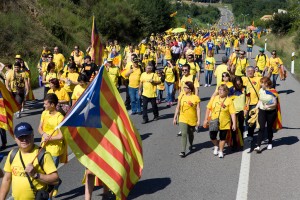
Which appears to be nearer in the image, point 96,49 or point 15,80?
point 15,80

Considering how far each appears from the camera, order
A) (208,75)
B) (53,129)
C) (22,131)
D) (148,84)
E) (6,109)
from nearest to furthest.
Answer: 1. (22,131)
2. (53,129)
3. (6,109)
4. (148,84)
5. (208,75)

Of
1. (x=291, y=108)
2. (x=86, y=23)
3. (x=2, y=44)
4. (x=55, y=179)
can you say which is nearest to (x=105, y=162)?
(x=55, y=179)

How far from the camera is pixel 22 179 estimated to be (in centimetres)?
513

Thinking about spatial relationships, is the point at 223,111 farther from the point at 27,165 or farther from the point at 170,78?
the point at 170,78

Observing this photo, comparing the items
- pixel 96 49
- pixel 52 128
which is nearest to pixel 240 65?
pixel 96 49

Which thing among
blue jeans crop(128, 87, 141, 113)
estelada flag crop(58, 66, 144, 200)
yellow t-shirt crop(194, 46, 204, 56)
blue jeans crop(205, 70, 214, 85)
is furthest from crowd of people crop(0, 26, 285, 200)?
yellow t-shirt crop(194, 46, 204, 56)

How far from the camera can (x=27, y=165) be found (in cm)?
496

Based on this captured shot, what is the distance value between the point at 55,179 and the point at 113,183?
1225mm

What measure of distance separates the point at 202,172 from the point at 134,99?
226 inches

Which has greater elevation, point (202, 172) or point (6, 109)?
point (6, 109)

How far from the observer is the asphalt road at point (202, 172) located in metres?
7.91

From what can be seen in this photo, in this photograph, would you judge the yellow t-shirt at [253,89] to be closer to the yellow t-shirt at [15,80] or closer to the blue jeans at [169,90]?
the blue jeans at [169,90]

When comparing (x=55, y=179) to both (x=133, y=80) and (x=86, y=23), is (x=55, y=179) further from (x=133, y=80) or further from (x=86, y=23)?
(x=86, y=23)

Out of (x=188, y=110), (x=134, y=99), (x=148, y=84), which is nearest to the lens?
(x=188, y=110)
